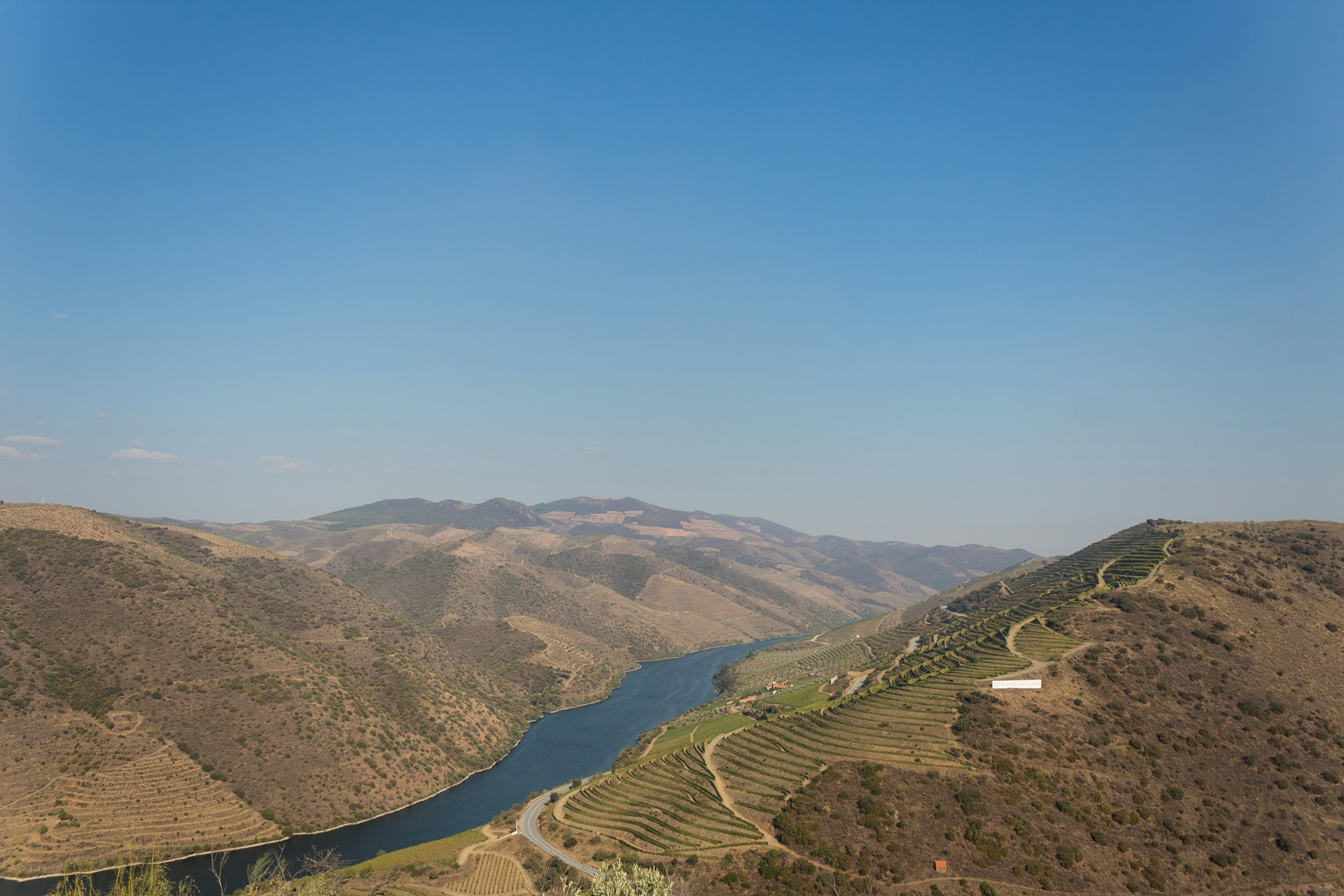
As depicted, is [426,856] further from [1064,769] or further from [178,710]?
[1064,769]

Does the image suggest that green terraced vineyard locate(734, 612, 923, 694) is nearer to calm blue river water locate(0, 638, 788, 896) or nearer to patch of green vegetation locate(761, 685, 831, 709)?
patch of green vegetation locate(761, 685, 831, 709)

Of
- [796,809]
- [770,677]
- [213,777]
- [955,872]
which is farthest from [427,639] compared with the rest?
[955,872]

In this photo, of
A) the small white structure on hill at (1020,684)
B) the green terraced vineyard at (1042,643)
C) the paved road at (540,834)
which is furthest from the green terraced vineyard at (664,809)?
the green terraced vineyard at (1042,643)

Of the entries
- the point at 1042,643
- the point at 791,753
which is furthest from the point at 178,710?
the point at 1042,643

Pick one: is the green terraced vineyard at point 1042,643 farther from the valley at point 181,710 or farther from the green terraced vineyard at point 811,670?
the valley at point 181,710

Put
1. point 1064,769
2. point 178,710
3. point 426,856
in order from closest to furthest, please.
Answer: point 1064,769 < point 426,856 < point 178,710
